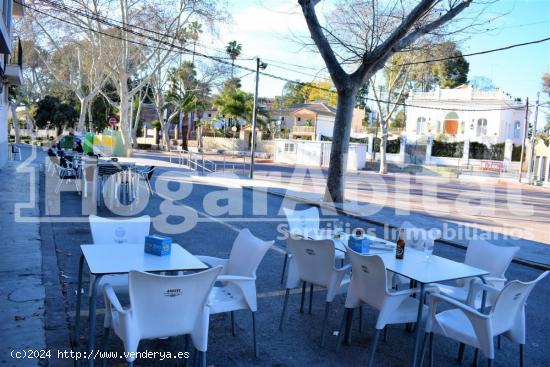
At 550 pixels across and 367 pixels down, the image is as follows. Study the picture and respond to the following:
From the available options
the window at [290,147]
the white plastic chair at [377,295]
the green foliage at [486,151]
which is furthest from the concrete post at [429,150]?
the white plastic chair at [377,295]

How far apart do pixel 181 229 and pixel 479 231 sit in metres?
7.11

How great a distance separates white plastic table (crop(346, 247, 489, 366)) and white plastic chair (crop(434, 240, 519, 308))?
0.78ft

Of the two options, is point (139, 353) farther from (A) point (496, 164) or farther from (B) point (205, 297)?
(A) point (496, 164)

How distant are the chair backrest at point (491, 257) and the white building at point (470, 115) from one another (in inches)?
1701

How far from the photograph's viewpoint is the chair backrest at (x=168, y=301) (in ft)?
10.1

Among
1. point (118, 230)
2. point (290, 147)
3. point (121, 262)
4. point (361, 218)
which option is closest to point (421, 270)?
point (121, 262)

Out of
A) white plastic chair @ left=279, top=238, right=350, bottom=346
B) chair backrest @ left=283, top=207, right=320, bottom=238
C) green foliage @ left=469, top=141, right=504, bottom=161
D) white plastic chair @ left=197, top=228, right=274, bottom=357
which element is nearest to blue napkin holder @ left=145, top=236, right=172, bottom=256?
white plastic chair @ left=197, top=228, right=274, bottom=357

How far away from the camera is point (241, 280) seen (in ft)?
13.3

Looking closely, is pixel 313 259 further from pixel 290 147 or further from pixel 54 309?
pixel 290 147

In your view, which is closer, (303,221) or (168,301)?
(168,301)

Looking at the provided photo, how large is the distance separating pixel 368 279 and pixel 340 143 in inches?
423

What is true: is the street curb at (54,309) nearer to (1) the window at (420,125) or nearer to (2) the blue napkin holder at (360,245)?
(2) the blue napkin holder at (360,245)

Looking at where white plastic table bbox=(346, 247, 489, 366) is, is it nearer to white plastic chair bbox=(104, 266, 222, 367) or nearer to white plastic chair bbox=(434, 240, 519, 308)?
white plastic chair bbox=(434, 240, 519, 308)

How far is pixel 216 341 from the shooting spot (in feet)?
14.3
